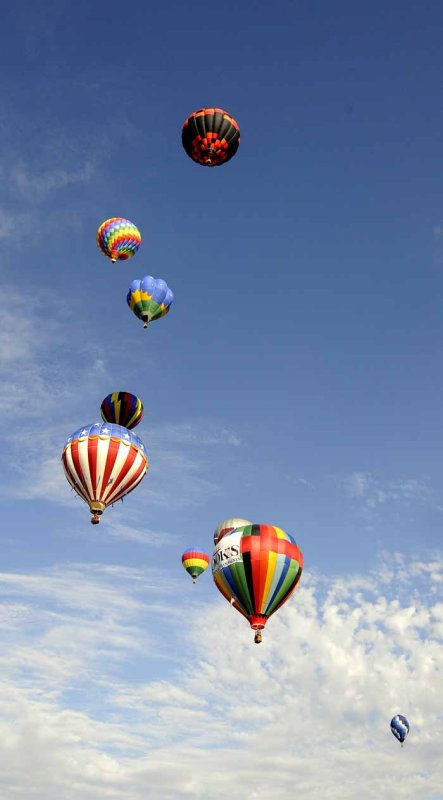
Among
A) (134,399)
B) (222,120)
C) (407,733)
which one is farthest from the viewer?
(407,733)

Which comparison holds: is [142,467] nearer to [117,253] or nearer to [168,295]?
[168,295]

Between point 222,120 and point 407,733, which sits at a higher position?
point 222,120

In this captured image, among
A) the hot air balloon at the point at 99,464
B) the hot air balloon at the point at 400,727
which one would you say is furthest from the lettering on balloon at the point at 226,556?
the hot air balloon at the point at 400,727

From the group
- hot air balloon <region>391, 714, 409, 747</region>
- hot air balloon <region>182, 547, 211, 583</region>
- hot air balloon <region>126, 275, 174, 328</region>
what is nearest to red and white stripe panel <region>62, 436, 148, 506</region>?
hot air balloon <region>126, 275, 174, 328</region>

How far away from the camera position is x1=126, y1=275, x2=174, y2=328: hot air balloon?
176 feet

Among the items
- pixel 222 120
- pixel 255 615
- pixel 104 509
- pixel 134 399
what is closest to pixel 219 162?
pixel 222 120

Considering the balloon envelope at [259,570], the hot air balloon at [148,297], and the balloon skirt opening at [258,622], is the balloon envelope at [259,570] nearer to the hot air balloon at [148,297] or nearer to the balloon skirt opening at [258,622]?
the balloon skirt opening at [258,622]

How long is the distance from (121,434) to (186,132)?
65.2ft

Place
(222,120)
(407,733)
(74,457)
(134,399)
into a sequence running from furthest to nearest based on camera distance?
(407,733)
(134,399)
(222,120)
(74,457)

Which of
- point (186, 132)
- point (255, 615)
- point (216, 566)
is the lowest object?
point (255, 615)

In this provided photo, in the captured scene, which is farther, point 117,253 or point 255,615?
point 117,253

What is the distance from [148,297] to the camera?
176 feet

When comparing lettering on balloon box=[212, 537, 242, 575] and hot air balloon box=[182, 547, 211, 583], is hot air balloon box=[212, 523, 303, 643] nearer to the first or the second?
lettering on balloon box=[212, 537, 242, 575]

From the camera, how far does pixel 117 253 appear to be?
2272 inches
